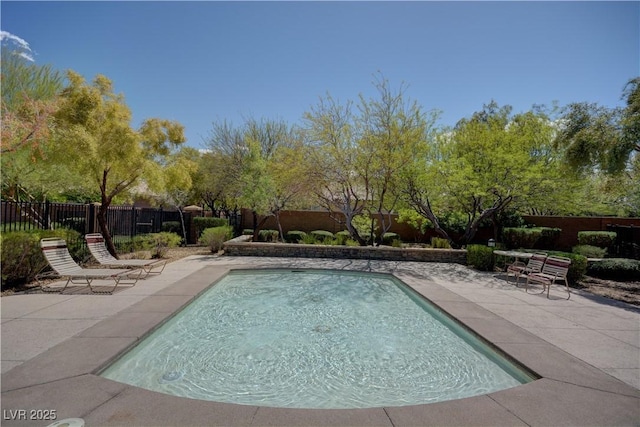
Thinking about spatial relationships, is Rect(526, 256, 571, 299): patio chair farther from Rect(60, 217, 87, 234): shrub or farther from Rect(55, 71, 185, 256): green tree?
Rect(60, 217, 87, 234): shrub

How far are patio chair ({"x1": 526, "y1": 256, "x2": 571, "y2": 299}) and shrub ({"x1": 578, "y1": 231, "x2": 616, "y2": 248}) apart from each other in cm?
1036

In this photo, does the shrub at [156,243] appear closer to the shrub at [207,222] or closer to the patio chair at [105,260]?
the patio chair at [105,260]

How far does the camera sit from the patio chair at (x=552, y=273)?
8023 millimetres

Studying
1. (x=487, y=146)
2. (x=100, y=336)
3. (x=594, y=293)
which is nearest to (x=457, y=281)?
(x=594, y=293)

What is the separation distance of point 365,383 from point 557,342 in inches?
124

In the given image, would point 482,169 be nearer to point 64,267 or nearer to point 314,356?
point 314,356

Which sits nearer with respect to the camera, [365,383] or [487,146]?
[365,383]

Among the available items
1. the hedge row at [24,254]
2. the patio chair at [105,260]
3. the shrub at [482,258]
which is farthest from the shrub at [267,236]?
the shrub at [482,258]

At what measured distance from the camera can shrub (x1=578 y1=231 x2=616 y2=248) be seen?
51.8 feet

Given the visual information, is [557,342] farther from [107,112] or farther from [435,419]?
[107,112]

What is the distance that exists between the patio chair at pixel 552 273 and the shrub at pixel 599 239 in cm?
1036

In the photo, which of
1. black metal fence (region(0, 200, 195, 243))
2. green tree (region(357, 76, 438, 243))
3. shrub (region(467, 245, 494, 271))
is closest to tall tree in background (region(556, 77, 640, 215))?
shrub (region(467, 245, 494, 271))

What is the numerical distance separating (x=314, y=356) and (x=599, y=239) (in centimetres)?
1807

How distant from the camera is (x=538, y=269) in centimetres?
891
